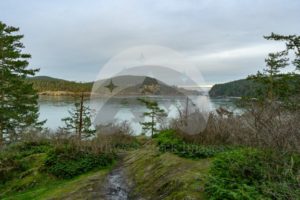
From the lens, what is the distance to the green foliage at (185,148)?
9.42m

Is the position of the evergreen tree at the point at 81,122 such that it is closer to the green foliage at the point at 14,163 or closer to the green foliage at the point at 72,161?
the green foliage at the point at 14,163

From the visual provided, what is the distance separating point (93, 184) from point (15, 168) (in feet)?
18.0

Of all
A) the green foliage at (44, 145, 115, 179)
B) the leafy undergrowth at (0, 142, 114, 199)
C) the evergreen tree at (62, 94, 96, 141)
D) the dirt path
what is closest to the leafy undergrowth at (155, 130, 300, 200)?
the dirt path

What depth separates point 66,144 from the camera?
13195 mm

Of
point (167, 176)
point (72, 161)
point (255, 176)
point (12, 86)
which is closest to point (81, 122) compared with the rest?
point (12, 86)

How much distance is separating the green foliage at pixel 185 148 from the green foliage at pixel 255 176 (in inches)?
88.4

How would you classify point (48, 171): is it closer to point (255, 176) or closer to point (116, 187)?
point (116, 187)

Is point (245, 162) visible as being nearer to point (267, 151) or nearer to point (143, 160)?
point (267, 151)

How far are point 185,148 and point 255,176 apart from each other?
160 inches

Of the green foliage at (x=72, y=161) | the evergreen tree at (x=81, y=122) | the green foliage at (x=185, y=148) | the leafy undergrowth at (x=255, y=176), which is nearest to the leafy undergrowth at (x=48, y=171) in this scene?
the green foliage at (x=72, y=161)

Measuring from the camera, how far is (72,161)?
1223 centimetres

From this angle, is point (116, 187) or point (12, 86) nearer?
point (116, 187)

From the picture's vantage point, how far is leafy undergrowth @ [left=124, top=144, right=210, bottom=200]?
6.83 meters

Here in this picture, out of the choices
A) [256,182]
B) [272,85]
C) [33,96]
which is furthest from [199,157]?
[33,96]
